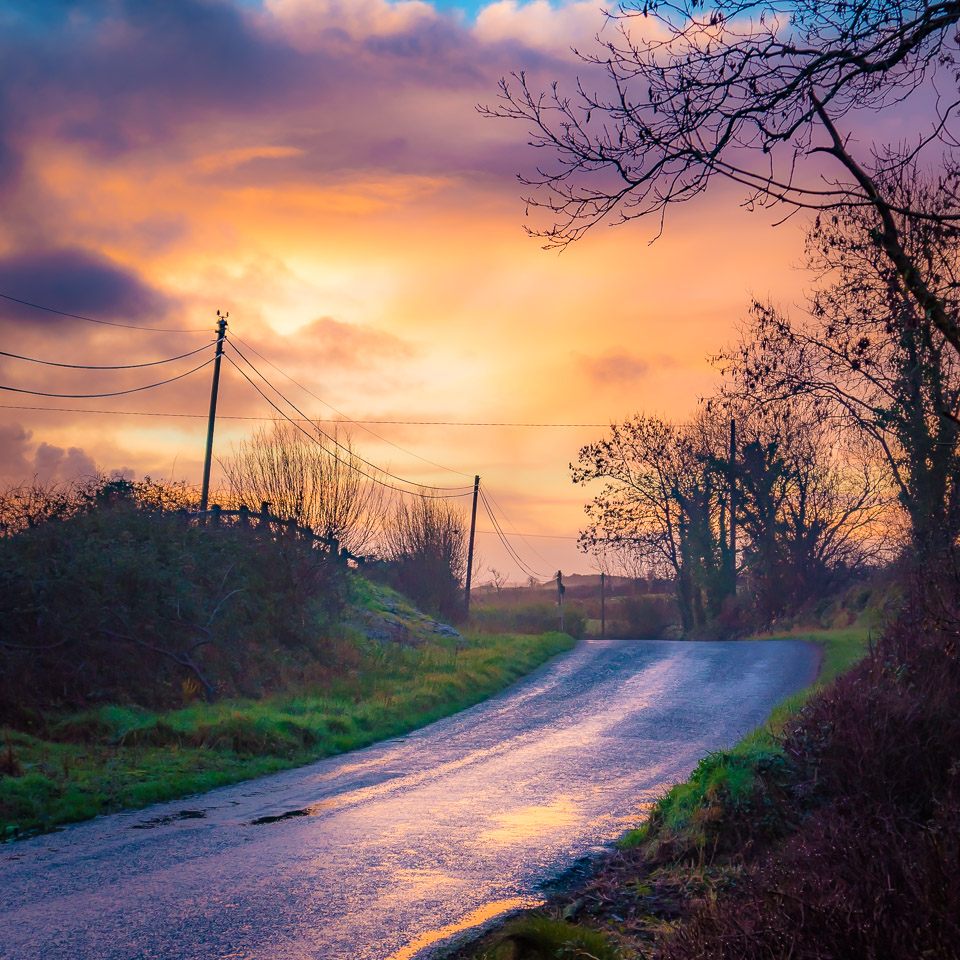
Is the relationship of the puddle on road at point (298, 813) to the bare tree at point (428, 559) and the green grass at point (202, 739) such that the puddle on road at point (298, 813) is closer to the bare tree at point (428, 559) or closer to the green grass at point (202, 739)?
the green grass at point (202, 739)

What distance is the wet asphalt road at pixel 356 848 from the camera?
5340 mm

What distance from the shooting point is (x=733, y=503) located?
42.4 metres

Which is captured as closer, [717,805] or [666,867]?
[666,867]

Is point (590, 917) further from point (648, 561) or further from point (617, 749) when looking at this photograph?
point (648, 561)

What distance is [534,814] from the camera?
898cm

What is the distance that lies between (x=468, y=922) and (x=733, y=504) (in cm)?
3889

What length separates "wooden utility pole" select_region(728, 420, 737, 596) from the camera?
41.7 meters

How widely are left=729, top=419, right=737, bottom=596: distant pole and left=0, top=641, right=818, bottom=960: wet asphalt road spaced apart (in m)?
27.9

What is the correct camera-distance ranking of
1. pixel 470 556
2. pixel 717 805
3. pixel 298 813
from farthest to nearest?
pixel 470 556
pixel 298 813
pixel 717 805

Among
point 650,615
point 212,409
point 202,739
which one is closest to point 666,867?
point 202,739

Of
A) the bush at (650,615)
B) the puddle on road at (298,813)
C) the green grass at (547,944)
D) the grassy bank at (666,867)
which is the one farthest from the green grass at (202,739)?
the bush at (650,615)

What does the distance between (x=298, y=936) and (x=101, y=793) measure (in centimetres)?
518

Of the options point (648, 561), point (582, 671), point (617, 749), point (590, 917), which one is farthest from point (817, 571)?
point (590, 917)

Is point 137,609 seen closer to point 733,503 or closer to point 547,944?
point 547,944
